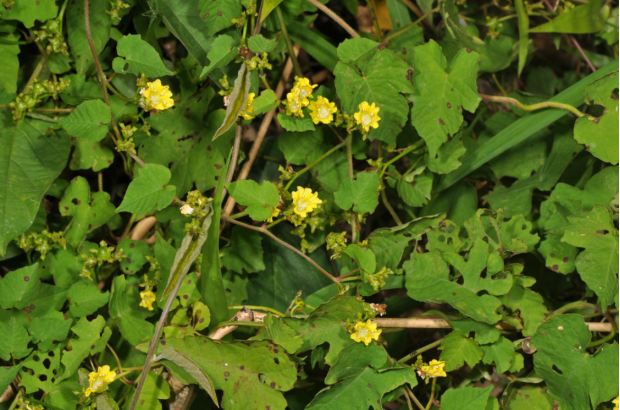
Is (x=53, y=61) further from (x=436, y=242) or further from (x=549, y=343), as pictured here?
(x=549, y=343)

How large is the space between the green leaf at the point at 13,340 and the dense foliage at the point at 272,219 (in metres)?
0.01

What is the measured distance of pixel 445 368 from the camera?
86.5 inches

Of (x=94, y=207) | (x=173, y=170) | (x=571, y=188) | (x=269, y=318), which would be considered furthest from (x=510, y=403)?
(x=94, y=207)

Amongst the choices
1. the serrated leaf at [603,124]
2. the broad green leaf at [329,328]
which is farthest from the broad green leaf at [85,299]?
the serrated leaf at [603,124]

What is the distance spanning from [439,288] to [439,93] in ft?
2.61

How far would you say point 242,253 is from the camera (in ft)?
7.93

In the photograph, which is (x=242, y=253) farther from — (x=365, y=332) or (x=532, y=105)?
(x=532, y=105)

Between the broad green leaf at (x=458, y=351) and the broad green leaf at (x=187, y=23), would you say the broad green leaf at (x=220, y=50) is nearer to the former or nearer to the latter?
the broad green leaf at (x=187, y=23)

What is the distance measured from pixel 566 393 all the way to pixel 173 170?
1.90 meters

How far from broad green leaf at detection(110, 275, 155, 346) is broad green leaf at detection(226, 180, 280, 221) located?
640 millimetres

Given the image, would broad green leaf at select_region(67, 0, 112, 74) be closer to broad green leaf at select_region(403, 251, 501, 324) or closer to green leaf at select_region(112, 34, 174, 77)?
green leaf at select_region(112, 34, 174, 77)

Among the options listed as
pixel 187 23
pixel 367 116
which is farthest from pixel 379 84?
pixel 187 23

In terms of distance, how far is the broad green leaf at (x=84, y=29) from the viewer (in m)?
2.28

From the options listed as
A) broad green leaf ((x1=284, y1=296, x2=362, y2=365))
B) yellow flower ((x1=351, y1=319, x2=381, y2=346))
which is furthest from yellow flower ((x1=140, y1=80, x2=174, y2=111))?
yellow flower ((x1=351, y1=319, x2=381, y2=346))
